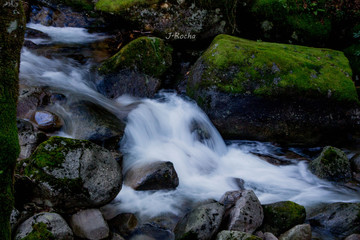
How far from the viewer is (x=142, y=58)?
7.93 metres

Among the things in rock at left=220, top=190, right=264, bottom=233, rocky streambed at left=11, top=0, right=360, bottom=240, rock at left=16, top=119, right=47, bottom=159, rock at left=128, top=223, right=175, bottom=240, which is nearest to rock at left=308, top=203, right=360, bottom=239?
rocky streambed at left=11, top=0, right=360, bottom=240

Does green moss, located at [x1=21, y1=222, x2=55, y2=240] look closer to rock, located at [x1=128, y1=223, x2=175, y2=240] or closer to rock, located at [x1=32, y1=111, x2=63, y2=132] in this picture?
rock, located at [x1=128, y1=223, x2=175, y2=240]

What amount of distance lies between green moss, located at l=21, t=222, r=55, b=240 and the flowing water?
57.0 inches

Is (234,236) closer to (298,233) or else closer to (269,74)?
(298,233)

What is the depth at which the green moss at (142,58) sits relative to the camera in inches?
303

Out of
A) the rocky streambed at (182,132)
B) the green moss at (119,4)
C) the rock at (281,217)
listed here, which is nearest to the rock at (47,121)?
the rocky streambed at (182,132)

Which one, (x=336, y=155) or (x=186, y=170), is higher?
(x=336, y=155)

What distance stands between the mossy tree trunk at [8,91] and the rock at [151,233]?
2.24m

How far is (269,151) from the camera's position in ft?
22.5

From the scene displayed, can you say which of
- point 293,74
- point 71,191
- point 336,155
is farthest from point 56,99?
point 336,155

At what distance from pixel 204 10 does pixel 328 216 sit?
22.9ft

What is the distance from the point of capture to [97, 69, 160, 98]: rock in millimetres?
7570

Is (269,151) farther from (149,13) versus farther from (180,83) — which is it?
(149,13)

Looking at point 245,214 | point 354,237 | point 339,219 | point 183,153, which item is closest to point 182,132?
point 183,153
